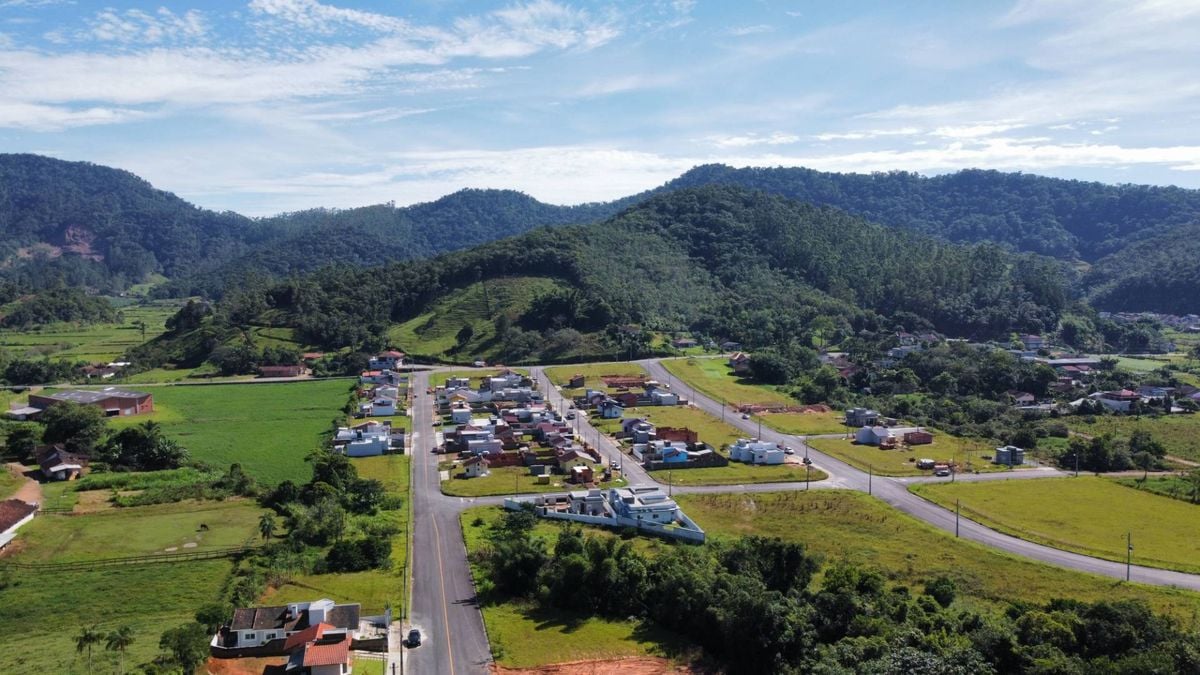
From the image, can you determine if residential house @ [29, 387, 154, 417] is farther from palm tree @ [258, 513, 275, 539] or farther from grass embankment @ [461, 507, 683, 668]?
grass embankment @ [461, 507, 683, 668]

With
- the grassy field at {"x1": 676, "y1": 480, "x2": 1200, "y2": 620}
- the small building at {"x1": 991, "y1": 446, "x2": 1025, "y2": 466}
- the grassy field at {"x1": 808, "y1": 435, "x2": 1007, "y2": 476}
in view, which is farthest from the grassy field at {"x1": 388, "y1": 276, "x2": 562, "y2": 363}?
the small building at {"x1": 991, "y1": 446, "x2": 1025, "y2": 466}

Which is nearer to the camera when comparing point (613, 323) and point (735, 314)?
point (613, 323)

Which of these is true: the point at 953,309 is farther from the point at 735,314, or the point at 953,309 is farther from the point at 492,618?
the point at 492,618

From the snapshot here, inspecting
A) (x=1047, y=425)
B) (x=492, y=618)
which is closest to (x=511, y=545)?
(x=492, y=618)

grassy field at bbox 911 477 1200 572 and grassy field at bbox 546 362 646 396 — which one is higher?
grassy field at bbox 546 362 646 396

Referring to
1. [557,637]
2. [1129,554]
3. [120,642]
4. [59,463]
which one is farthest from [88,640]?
[1129,554]

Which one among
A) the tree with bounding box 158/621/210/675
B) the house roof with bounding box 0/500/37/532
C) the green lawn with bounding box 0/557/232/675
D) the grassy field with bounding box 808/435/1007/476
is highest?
the house roof with bounding box 0/500/37/532
